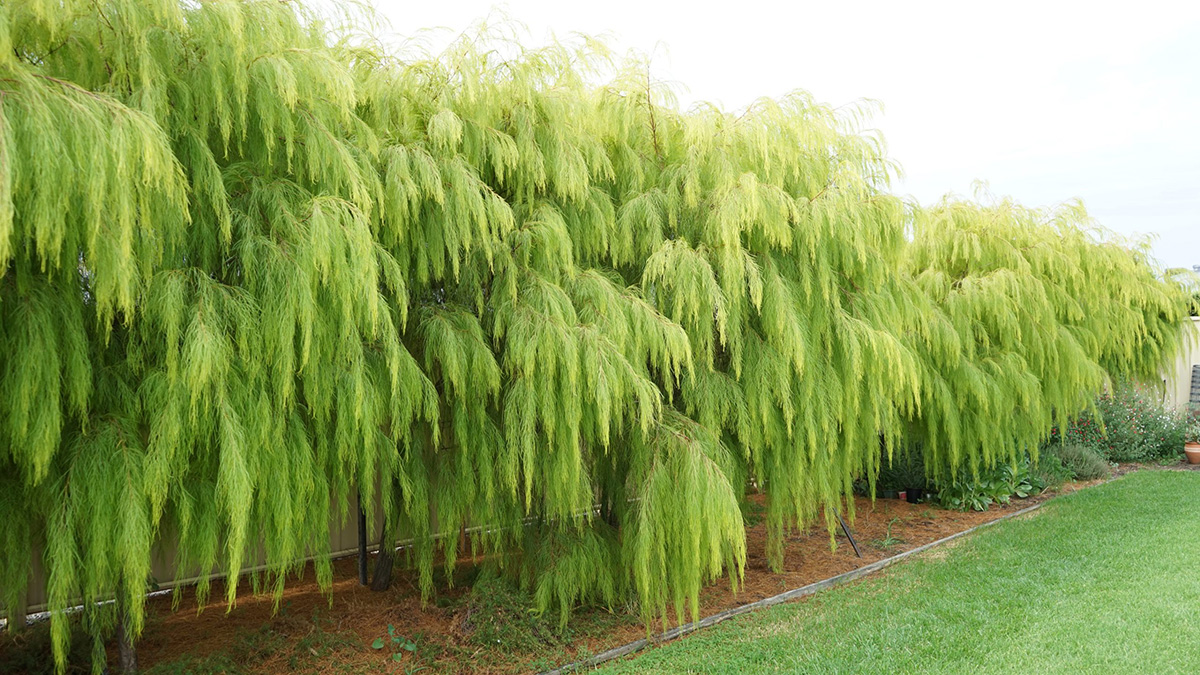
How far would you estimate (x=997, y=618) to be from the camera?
4.06 meters

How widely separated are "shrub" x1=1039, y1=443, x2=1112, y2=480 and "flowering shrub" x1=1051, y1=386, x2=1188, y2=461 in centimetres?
54

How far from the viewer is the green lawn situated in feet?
11.5

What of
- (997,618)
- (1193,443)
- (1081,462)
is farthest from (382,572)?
(1193,443)

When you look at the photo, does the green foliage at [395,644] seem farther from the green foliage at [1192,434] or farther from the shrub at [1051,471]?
the green foliage at [1192,434]

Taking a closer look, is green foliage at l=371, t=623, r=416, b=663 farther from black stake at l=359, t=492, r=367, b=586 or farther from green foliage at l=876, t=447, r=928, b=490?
green foliage at l=876, t=447, r=928, b=490

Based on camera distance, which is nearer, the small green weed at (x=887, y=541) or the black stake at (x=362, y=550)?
the black stake at (x=362, y=550)

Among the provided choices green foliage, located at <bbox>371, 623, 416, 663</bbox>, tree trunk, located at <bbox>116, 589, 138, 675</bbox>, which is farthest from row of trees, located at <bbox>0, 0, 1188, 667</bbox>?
green foliage, located at <bbox>371, 623, 416, 663</bbox>

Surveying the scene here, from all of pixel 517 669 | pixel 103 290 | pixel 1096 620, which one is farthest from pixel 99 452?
pixel 1096 620

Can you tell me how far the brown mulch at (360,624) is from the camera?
3.59 metres

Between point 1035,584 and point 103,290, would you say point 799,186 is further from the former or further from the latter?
point 103,290

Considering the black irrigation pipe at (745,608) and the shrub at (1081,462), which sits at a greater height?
the shrub at (1081,462)

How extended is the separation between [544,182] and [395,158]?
2.77 feet

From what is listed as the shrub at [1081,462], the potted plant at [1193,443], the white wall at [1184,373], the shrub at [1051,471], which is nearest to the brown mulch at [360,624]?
the shrub at [1051,471]

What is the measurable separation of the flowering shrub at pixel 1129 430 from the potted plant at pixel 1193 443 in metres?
0.07
